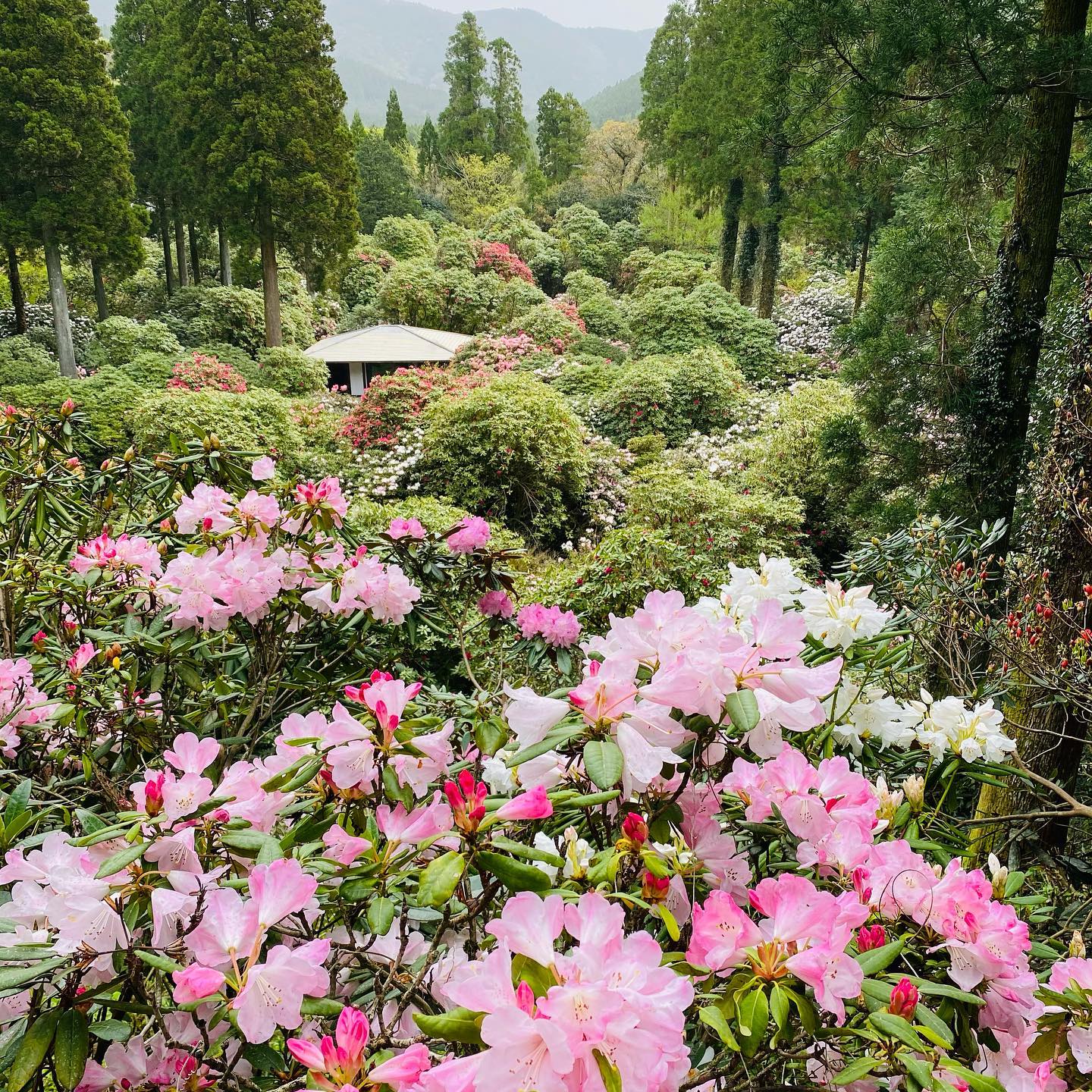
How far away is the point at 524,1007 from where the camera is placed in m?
0.45

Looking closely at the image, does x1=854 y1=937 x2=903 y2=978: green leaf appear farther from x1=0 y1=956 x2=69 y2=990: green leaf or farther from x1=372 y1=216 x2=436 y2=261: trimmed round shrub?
x1=372 y1=216 x2=436 y2=261: trimmed round shrub

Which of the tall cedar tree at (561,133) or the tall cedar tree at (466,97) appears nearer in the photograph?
the tall cedar tree at (561,133)

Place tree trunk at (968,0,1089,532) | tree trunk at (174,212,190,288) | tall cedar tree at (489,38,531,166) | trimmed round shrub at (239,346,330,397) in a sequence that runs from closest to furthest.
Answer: tree trunk at (968,0,1089,532) → trimmed round shrub at (239,346,330,397) → tree trunk at (174,212,190,288) → tall cedar tree at (489,38,531,166)

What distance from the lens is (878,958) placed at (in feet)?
1.97

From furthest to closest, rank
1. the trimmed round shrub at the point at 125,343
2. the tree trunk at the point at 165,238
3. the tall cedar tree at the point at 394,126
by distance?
the tall cedar tree at the point at 394,126 → the tree trunk at the point at 165,238 → the trimmed round shrub at the point at 125,343

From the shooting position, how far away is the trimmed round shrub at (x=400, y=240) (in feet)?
69.1

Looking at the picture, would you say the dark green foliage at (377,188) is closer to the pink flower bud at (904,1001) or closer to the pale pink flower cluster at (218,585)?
the pale pink flower cluster at (218,585)

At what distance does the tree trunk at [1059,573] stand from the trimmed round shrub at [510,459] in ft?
14.2

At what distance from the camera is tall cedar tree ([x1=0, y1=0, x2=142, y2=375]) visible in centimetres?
1026

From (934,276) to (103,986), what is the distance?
238 inches

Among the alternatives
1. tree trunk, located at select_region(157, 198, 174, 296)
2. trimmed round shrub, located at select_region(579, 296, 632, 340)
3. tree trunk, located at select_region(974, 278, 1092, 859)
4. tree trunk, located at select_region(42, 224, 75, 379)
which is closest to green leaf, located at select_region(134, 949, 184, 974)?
tree trunk, located at select_region(974, 278, 1092, 859)

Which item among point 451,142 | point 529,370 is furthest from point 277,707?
point 451,142

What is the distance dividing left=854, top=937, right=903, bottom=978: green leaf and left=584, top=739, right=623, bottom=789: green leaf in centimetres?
24

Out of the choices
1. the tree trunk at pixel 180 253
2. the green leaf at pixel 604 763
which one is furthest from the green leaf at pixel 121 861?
the tree trunk at pixel 180 253
